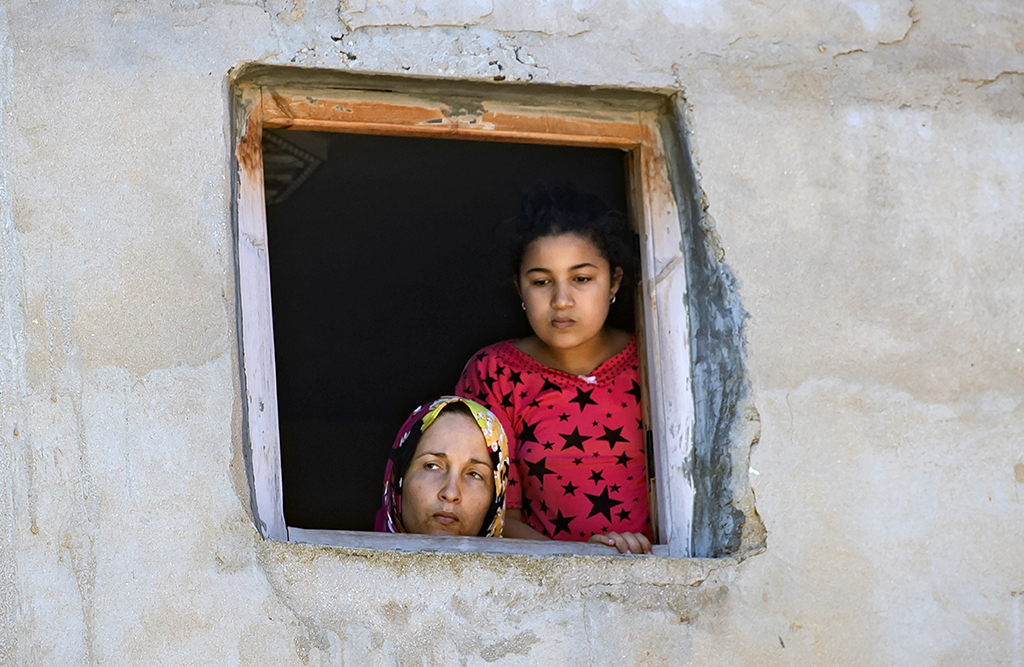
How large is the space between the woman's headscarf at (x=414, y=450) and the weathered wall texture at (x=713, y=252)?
709mm

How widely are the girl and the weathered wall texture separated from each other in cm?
68

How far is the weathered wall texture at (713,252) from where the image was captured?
292 cm

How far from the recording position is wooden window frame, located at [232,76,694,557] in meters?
3.23

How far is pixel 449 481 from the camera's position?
3676mm

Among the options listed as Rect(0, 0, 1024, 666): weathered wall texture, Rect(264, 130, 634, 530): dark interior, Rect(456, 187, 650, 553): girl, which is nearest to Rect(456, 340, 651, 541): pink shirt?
Rect(456, 187, 650, 553): girl

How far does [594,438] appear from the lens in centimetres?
394

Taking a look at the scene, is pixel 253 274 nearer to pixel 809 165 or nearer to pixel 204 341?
pixel 204 341

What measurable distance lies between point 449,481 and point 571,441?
1.57 ft

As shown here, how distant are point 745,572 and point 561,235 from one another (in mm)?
1368

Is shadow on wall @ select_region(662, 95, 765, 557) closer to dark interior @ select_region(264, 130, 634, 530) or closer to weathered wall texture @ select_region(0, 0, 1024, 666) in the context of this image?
weathered wall texture @ select_region(0, 0, 1024, 666)

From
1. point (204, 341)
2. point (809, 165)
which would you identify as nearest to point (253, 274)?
point (204, 341)

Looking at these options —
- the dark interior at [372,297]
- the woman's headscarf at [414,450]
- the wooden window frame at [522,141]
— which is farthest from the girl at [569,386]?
the dark interior at [372,297]

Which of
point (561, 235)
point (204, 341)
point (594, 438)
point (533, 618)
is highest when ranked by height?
point (561, 235)

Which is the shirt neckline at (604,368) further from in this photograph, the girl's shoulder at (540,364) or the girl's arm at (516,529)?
the girl's arm at (516,529)
